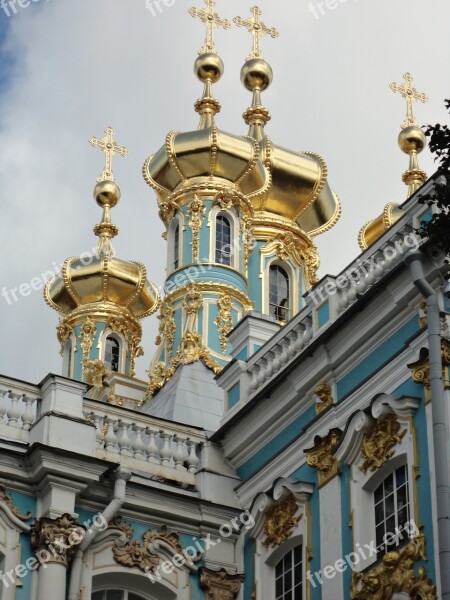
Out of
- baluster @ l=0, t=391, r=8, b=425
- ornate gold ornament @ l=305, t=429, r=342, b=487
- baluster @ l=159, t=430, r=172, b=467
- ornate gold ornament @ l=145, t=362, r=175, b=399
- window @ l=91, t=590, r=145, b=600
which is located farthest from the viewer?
ornate gold ornament @ l=145, t=362, r=175, b=399

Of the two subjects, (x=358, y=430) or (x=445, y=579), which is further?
(x=358, y=430)

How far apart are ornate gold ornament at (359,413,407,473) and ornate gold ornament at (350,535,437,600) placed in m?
1.03

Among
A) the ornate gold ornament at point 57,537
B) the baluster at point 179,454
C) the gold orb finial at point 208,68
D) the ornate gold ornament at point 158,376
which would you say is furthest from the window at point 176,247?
the ornate gold ornament at point 57,537

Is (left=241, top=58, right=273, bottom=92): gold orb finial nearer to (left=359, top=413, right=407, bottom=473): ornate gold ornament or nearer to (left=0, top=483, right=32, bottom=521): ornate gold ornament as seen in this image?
(left=0, top=483, right=32, bottom=521): ornate gold ornament

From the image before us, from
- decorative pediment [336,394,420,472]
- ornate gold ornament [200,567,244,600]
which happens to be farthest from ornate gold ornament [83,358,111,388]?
decorative pediment [336,394,420,472]

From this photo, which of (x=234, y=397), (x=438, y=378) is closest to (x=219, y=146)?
(x=234, y=397)

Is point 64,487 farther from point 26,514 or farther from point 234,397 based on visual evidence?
point 234,397

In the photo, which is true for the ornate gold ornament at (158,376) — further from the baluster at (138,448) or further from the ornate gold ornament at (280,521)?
the ornate gold ornament at (280,521)

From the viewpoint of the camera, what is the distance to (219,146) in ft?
81.9

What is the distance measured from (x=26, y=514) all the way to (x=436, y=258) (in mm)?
4808

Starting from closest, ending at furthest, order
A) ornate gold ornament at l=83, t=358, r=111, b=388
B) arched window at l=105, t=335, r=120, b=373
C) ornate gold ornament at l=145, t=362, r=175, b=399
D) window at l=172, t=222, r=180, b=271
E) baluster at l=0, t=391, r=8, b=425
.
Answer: baluster at l=0, t=391, r=8, b=425 < ornate gold ornament at l=145, t=362, r=175, b=399 < window at l=172, t=222, r=180, b=271 < ornate gold ornament at l=83, t=358, r=111, b=388 < arched window at l=105, t=335, r=120, b=373

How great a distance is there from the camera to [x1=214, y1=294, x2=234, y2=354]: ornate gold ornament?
77.5 feet

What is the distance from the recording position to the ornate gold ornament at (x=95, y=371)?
91.9ft

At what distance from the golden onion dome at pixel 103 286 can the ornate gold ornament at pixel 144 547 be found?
41.8ft
